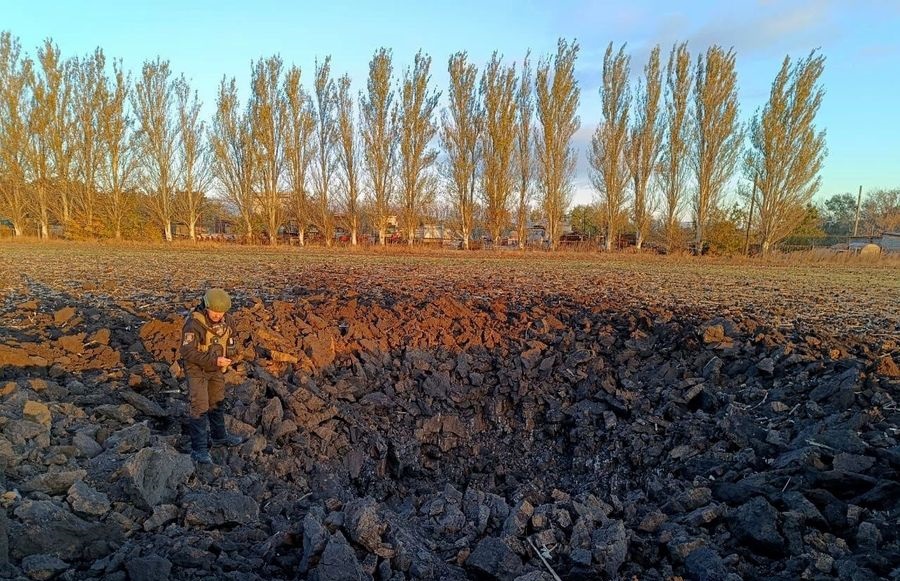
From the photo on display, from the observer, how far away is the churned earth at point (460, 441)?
10.5ft

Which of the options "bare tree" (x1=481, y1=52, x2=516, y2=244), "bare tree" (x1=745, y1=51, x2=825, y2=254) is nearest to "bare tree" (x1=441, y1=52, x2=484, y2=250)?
"bare tree" (x1=481, y1=52, x2=516, y2=244)

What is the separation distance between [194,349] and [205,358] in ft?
0.41

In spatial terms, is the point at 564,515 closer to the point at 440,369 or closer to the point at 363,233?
the point at 440,369

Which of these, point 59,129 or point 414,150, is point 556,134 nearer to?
point 414,150

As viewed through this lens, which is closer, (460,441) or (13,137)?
(460,441)

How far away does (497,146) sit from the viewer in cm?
3209

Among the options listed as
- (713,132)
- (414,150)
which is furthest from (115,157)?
(713,132)

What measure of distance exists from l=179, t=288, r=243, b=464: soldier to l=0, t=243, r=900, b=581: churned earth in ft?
0.89

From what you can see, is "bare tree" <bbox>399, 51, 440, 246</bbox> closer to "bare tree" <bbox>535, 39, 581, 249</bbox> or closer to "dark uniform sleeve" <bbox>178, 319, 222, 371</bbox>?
"bare tree" <bbox>535, 39, 581, 249</bbox>

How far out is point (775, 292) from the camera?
12.5 m

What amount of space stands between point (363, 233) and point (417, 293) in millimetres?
24700

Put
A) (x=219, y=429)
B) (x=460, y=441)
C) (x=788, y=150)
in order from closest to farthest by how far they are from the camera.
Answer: (x=219, y=429) → (x=460, y=441) → (x=788, y=150)

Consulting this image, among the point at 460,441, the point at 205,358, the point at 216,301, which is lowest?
the point at 460,441

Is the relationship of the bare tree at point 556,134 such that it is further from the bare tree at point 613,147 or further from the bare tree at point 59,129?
the bare tree at point 59,129
